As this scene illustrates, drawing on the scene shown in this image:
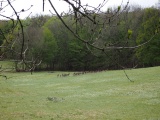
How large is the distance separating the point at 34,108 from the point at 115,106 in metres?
4.72

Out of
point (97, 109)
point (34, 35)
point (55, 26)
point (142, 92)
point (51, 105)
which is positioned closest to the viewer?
point (97, 109)

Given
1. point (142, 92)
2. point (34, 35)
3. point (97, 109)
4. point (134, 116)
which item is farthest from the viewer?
point (34, 35)

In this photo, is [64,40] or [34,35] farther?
[64,40]


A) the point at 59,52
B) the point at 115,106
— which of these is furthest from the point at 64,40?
the point at 115,106

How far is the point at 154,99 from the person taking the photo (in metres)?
16.2

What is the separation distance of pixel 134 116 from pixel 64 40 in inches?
1863

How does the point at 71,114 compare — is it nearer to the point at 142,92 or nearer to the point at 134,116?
the point at 134,116

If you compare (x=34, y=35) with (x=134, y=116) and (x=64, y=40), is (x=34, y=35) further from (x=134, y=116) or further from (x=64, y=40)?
(x=134, y=116)

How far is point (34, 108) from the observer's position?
48.8 feet

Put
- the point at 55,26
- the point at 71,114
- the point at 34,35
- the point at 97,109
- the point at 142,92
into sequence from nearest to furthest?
the point at 71,114, the point at 97,109, the point at 142,92, the point at 34,35, the point at 55,26

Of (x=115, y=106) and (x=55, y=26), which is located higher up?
(x=55, y=26)

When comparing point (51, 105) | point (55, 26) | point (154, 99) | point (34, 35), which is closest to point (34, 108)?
point (51, 105)

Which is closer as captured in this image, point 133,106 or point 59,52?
point 133,106

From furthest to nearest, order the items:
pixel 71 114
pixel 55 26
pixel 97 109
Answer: pixel 55 26, pixel 97 109, pixel 71 114
